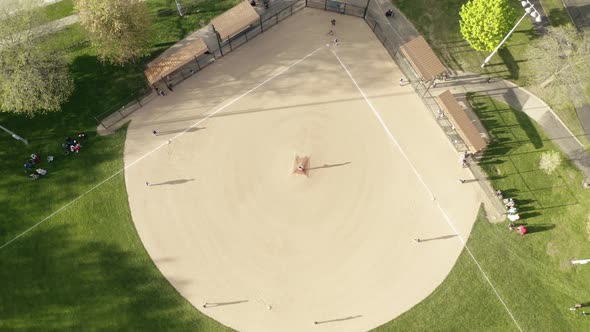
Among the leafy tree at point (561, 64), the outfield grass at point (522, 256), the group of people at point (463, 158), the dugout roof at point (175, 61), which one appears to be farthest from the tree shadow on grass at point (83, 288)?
the leafy tree at point (561, 64)

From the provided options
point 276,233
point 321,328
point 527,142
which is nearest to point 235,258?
point 276,233

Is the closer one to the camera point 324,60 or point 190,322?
point 190,322

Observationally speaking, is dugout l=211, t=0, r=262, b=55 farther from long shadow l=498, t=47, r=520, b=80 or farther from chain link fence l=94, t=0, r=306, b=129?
long shadow l=498, t=47, r=520, b=80

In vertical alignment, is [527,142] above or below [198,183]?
below

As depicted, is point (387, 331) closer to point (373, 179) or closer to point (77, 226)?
point (373, 179)

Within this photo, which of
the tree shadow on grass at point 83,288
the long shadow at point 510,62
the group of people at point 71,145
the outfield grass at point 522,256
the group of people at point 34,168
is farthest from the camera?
the long shadow at point 510,62

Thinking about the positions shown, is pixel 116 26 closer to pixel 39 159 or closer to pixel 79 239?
pixel 39 159

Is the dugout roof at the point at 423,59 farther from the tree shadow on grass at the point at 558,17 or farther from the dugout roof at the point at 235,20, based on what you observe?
the dugout roof at the point at 235,20

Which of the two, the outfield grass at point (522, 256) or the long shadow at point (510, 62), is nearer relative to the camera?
the outfield grass at point (522, 256)
